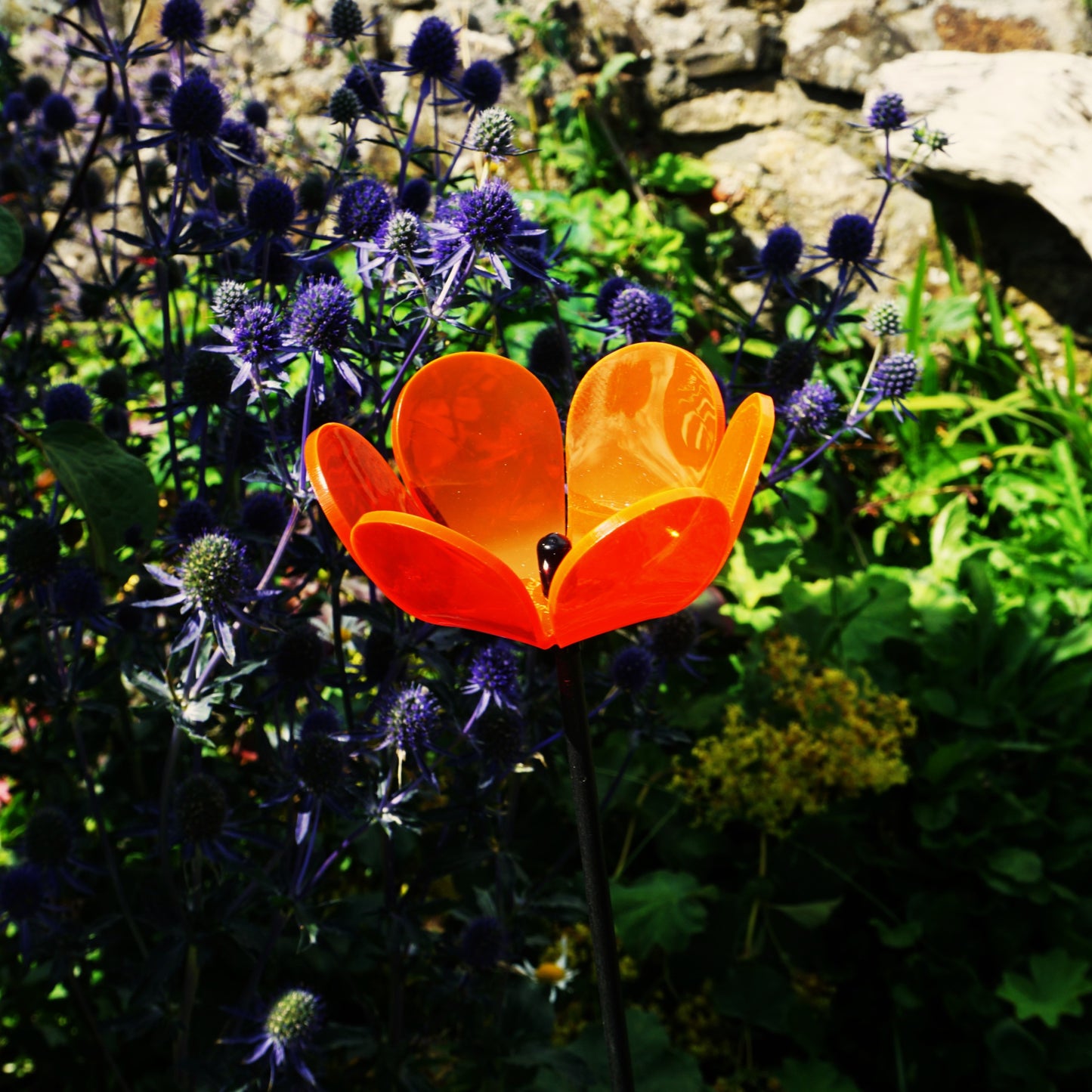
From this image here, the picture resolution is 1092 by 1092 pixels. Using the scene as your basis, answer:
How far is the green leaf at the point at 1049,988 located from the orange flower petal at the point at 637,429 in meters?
1.47

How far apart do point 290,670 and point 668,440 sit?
67 centimetres

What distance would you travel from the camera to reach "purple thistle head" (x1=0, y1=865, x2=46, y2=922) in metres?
1.39

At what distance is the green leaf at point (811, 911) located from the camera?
1.98m

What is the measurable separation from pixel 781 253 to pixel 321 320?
2.72 ft

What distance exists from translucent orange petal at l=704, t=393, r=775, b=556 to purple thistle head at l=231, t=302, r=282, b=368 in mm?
545

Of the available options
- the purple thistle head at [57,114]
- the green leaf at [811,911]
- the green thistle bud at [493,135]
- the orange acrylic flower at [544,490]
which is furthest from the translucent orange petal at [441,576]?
the purple thistle head at [57,114]

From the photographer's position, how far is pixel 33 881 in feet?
4.63

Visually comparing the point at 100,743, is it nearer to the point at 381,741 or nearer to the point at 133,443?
the point at 133,443

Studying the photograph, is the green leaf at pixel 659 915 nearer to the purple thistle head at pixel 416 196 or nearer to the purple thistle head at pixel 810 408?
the purple thistle head at pixel 810 408

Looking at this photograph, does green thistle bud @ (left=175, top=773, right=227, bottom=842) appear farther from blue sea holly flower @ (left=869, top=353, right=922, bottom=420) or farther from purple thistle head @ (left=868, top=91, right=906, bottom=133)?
purple thistle head @ (left=868, top=91, right=906, bottom=133)

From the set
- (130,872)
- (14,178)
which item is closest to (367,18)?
(14,178)

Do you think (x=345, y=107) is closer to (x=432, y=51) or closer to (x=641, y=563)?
(x=432, y=51)

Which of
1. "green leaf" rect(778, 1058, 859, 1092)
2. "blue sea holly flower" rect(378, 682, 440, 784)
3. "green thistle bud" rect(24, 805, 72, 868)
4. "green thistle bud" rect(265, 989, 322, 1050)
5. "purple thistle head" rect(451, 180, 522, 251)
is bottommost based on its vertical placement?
"green leaf" rect(778, 1058, 859, 1092)

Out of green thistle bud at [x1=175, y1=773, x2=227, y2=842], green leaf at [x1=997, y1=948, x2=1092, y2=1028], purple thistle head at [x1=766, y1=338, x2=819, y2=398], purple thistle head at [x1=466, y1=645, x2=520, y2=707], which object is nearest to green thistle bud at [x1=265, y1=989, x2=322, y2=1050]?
green thistle bud at [x1=175, y1=773, x2=227, y2=842]
